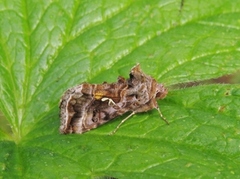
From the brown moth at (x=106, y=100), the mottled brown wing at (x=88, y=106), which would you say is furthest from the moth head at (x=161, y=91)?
the mottled brown wing at (x=88, y=106)

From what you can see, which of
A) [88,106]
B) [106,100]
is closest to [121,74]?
[106,100]

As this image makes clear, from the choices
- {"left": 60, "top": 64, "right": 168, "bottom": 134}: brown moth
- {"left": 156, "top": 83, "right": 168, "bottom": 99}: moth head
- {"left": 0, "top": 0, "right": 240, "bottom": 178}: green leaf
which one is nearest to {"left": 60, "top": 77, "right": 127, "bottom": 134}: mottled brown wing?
{"left": 60, "top": 64, "right": 168, "bottom": 134}: brown moth

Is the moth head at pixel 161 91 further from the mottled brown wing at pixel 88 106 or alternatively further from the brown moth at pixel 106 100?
the mottled brown wing at pixel 88 106

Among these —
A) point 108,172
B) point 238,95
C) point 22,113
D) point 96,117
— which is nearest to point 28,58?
point 22,113

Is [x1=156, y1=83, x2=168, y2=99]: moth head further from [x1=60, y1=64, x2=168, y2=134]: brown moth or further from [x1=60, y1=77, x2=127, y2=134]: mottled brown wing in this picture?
[x1=60, y1=77, x2=127, y2=134]: mottled brown wing

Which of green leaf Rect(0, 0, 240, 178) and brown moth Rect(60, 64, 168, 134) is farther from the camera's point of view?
brown moth Rect(60, 64, 168, 134)

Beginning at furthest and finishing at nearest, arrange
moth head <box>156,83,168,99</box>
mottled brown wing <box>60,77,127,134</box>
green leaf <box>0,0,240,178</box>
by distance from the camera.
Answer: moth head <box>156,83,168,99</box>, mottled brown wing <box>60,77,127,134</box>, green leaf <box>0,0,240,178</box>
